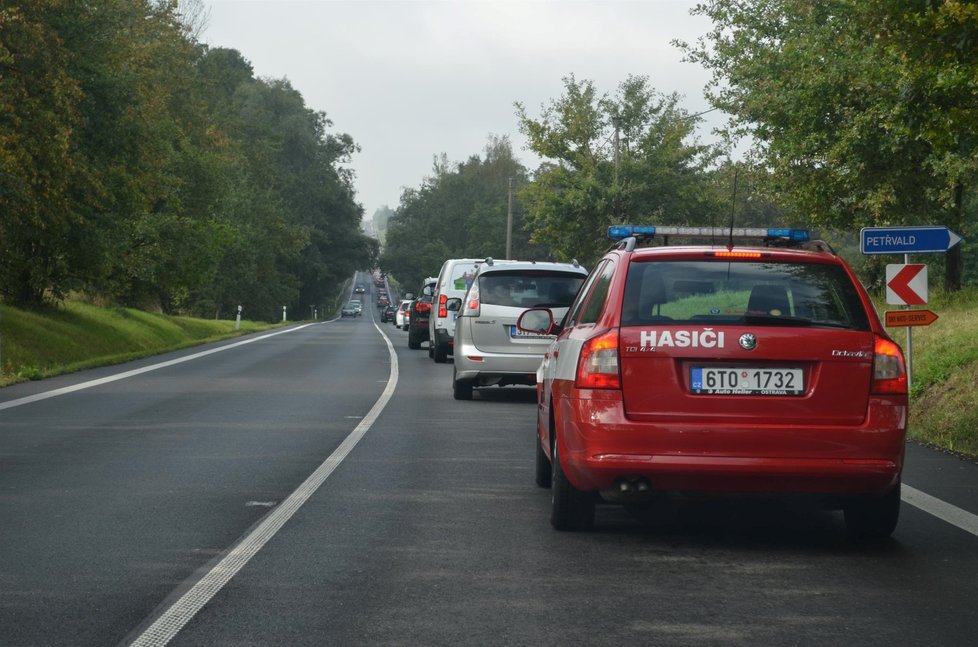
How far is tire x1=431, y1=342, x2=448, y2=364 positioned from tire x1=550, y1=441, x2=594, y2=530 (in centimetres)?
1997

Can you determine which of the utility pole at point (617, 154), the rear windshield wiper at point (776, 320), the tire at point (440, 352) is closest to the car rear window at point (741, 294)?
the rear windshield wiper at point (776, 320)

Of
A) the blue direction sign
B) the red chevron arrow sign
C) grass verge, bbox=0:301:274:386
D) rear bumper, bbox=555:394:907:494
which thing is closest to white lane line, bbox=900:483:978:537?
rear bumper, bbox=555:394:907:494

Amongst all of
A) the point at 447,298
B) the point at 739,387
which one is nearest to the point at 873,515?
the point at 739,387

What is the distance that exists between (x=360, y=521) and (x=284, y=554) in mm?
1116

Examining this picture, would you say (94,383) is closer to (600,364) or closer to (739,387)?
(600,364)

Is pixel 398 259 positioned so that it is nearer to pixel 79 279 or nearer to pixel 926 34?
pixel 79 279

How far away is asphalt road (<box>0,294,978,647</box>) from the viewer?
5535 mm

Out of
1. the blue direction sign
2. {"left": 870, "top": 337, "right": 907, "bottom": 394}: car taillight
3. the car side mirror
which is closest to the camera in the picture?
{"left": 870, "top": 337, "right": 907, "bottom": 394}: car taillight

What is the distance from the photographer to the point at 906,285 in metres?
17.5

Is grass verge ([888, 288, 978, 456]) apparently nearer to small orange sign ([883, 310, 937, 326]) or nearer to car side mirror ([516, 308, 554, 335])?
small orange sign ([883, 310, 937, 326])

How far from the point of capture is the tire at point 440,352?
91.8 ft

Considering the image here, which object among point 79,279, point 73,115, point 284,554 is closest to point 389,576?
point 284,554

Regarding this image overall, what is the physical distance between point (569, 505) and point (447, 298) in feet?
64.1

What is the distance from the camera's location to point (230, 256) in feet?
261
